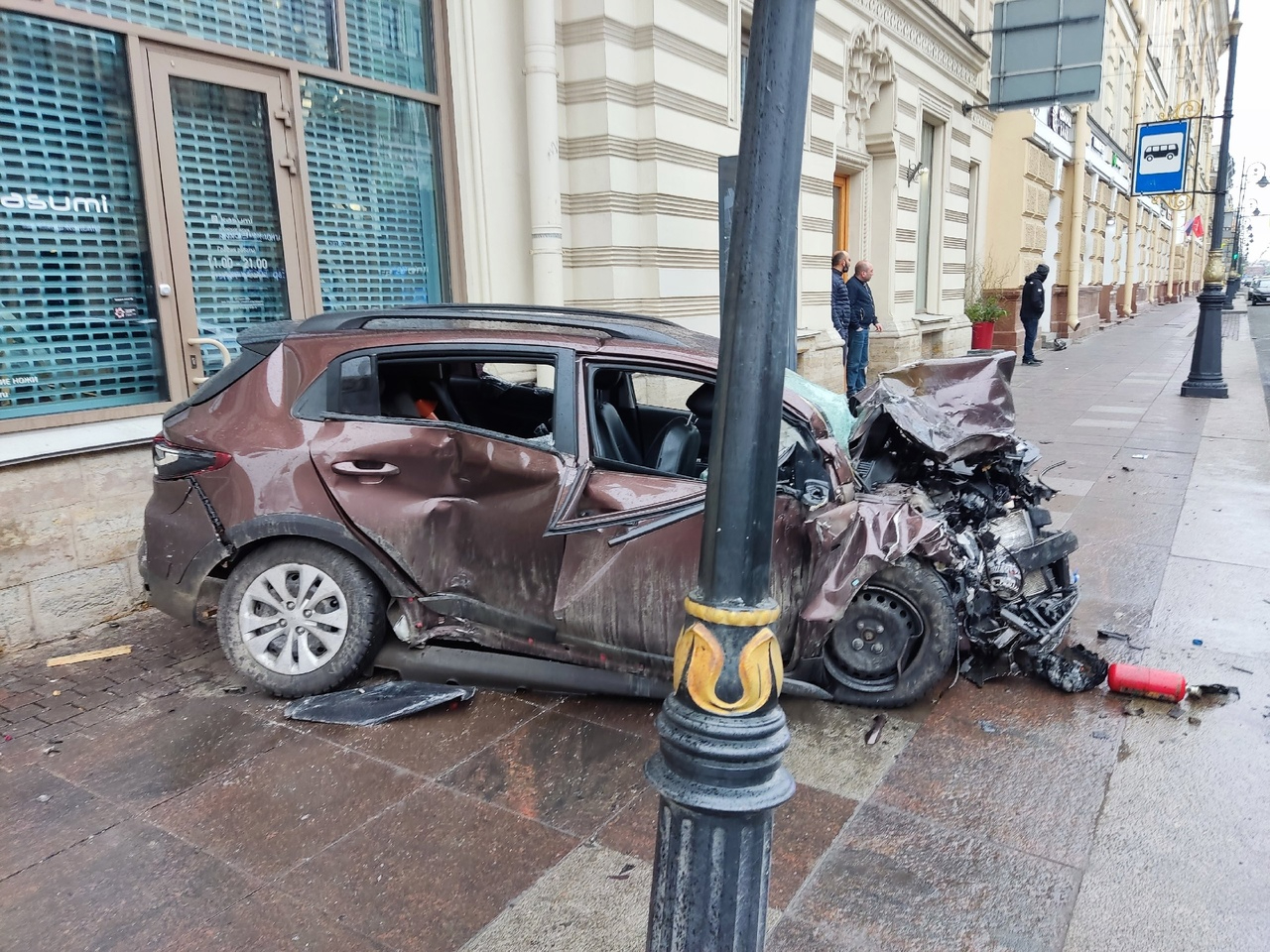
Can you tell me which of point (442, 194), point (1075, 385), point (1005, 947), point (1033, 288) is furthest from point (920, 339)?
point (1005, 947)

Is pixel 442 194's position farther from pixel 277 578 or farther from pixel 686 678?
pixel 686 678

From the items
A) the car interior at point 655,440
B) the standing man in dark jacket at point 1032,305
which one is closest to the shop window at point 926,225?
the standing man in dark jacket at point 1032,305

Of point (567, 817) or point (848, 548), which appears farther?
point (848, 548)

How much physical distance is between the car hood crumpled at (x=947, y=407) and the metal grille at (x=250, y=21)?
4716mm

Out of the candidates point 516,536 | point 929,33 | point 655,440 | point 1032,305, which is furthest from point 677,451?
point 1032,305

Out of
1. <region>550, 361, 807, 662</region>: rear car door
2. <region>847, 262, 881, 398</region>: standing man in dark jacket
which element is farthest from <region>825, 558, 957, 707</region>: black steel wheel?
<region>847, 262, 881, 398</region>: standing man in dark jacket

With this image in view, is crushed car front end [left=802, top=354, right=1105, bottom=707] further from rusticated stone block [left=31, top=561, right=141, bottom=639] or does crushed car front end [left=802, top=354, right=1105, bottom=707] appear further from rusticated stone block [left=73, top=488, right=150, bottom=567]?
rusticated stone block [left=31, top=561, right=141, bottom=639]

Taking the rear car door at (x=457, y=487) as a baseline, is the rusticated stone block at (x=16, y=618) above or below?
below

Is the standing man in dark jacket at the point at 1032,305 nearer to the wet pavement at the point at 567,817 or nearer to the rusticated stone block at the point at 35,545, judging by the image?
the wet pavement at the point at 567,817

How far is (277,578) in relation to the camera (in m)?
4.18

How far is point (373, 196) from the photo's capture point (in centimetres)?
706

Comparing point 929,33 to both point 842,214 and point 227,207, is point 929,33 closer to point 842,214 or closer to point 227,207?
point 842,214

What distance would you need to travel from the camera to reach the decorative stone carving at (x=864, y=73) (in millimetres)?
12469

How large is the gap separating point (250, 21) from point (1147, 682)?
263 inches
